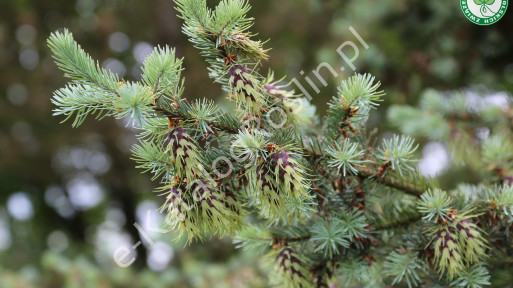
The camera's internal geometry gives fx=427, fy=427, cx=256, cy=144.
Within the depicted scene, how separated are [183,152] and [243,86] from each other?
0.49 feet

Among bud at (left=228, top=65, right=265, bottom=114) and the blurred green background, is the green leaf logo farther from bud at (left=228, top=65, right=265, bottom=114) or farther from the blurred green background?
bud at (left=228, top=65, right=265, bottom=114)

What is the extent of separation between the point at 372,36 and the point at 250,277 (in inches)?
67.2

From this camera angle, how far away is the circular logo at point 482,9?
1506 mm

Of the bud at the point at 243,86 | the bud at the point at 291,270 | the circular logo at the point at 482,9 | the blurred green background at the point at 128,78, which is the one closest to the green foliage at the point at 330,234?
the bud at the point at 291,270

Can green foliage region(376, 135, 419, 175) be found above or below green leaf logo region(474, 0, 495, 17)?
below

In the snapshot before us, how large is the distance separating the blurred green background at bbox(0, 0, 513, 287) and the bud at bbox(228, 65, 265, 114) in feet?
1.34

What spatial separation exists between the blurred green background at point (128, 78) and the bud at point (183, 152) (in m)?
0.34

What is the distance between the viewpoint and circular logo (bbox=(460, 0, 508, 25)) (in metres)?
1.51

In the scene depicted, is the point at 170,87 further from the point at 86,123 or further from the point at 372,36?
the point at 86,123

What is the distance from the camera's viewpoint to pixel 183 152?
68cm

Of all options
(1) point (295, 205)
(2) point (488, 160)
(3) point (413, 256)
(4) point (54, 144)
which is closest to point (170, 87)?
(1) point (295, 205)

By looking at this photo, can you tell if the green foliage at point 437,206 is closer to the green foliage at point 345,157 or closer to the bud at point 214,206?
the green foliage at point 345,157

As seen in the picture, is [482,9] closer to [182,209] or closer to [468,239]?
[468,239]

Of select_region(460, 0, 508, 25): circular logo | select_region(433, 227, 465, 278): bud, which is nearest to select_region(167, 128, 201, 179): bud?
select_region(433, 227, 465, 278): bud
